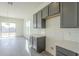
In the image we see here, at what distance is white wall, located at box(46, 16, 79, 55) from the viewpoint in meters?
2.13

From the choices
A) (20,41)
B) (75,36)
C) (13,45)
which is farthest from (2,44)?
(75,36)

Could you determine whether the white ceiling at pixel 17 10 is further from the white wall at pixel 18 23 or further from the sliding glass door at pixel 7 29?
the sliding glass door at pixel 7 29

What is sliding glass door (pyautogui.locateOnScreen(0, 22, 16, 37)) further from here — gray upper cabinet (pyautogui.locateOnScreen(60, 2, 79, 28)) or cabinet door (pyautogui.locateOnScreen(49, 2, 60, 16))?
gray upper cabinet (pyautogui.locateOnScreen(60, 2, 79, 28))

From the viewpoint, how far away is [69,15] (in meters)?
2.09

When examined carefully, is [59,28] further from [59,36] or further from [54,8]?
[54,8]

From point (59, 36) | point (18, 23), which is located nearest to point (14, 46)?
point (18, 23)

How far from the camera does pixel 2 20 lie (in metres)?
3.51

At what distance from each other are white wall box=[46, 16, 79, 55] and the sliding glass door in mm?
1326

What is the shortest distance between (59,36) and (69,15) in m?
1.12

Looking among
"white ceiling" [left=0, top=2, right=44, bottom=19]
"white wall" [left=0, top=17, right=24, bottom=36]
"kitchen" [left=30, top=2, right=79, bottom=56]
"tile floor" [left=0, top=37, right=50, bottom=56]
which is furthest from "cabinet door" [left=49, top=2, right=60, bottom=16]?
"tile floor" [left=0, top=37, right=50, bottom=56]

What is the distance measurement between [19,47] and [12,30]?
66 centimetres

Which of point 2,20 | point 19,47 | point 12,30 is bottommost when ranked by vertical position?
point 19,47

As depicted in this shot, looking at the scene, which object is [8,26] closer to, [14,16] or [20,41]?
[14,16]

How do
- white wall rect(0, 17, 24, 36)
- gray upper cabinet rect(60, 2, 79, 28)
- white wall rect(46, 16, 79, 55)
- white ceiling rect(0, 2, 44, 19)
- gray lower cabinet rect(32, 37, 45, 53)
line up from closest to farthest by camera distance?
gray upper cabinet rect(60, 2, 79, 28) → white wall rect(46, 16, 79, 55) → white ceiling rect(0, 2, 44, 19) → white wall rect(0, 17, 24, 36) → gray lower cabinet rect(32, 37, 45, 53)
